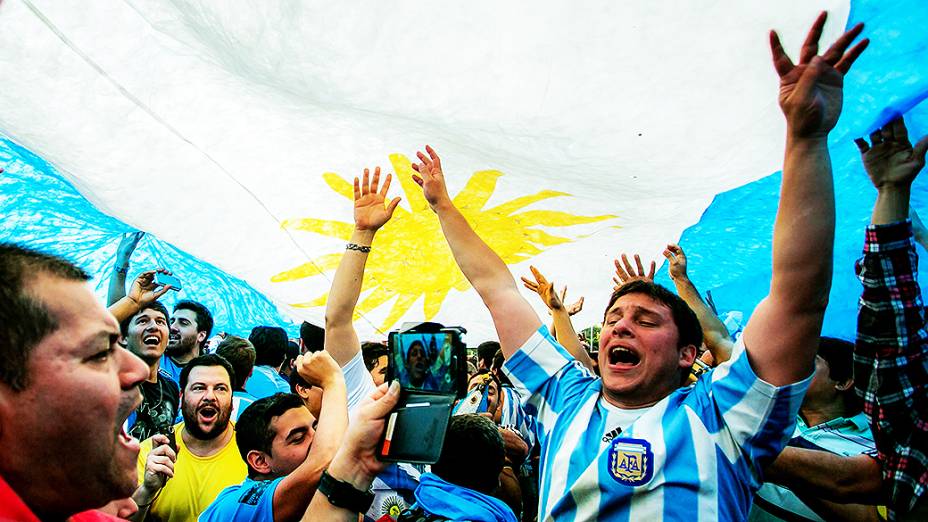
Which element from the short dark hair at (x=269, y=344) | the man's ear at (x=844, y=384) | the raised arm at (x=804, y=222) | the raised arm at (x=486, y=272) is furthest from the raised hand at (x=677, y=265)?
the short dark hair at (x=269, y=344)

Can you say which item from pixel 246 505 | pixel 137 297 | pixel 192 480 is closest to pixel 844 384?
pixel 246 505

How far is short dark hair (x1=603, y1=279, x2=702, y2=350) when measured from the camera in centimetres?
208

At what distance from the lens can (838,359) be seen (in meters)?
2.70

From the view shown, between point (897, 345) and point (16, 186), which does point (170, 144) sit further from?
point (897, 345)

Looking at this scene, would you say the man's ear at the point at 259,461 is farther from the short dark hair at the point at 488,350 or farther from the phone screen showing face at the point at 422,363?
the short dark hair at the point at 488,350

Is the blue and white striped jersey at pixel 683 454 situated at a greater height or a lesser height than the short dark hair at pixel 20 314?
lesser

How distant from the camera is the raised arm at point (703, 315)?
327cm

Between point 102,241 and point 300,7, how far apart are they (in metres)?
2.34

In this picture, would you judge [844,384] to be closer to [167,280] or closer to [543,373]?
[543,373]

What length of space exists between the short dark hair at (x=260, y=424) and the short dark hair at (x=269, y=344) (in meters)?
2.92

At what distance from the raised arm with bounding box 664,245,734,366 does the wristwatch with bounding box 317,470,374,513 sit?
227 cm

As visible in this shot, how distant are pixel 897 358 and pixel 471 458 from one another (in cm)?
135

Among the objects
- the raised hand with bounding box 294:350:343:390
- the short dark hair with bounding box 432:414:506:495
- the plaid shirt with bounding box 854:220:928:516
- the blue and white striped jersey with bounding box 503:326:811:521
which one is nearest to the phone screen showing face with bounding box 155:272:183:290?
the raised hand with bounding box 294:350:343:390

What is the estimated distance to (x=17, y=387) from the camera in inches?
41.5
